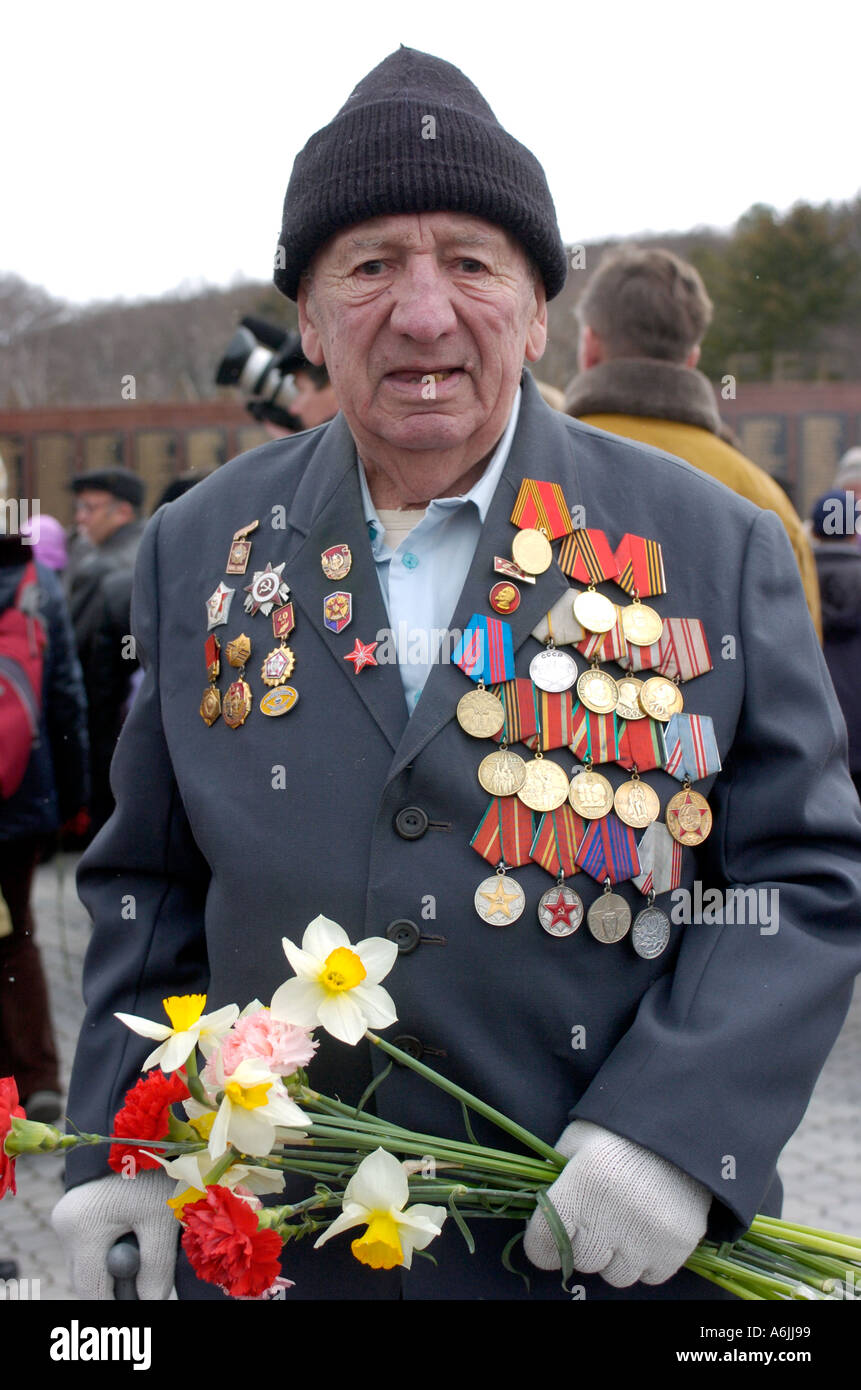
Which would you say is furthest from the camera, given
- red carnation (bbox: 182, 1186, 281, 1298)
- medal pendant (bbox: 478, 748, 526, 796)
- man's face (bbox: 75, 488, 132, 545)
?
man's face (bbox: 75, 488, 132, 545)

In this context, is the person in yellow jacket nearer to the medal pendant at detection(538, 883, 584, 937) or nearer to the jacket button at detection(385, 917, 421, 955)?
the medal pendant at detection(538, 883, 584, 937)

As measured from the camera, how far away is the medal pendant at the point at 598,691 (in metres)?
1.73

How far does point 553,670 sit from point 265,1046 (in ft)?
1.96

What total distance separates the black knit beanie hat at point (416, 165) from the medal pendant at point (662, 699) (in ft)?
1.94

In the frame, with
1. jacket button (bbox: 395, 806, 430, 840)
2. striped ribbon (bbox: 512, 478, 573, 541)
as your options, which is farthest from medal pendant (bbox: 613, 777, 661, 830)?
striped ribbon (bbox: 512, 478, 573, 541)

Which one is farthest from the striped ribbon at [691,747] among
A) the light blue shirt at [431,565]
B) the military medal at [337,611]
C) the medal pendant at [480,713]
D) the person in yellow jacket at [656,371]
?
the person in yellow jacket at [656,371]

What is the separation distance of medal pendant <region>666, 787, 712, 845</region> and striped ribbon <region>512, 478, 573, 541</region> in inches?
14.8

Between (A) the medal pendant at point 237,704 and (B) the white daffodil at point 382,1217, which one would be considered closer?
(B) the white daffodil at point 382,1217

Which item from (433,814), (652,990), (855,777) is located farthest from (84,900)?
(855,777)

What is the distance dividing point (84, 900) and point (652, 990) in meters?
0.80

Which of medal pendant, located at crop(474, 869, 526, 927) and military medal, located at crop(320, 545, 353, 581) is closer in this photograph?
medal pendant, located at crop(474, 869, 526, 927)

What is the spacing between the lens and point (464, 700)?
171cm

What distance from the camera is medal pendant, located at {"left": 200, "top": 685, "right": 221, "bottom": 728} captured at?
1.83 meters

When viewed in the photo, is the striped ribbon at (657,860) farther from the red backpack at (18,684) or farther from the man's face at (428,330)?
the red backpack at (18,684)
